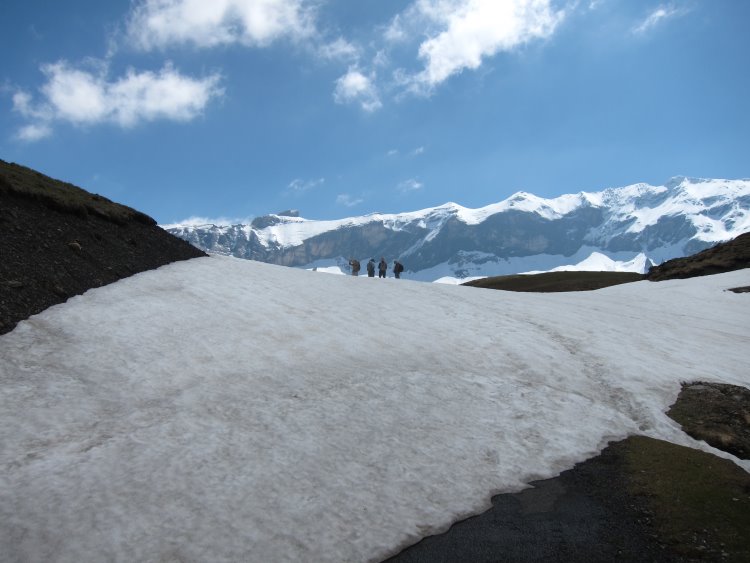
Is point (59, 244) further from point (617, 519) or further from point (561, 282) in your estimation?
point (561, 282)

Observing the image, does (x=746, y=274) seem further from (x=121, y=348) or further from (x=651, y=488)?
(x=121, y=348)

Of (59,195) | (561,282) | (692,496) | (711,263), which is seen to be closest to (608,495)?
(692,496)

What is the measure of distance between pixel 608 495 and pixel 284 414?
27.9 feet

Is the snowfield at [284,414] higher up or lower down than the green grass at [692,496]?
higher up

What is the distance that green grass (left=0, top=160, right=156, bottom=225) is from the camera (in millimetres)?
24375

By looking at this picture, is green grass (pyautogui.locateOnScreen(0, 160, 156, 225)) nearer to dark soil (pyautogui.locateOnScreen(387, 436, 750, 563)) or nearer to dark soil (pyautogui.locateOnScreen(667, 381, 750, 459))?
dark soil (pyautogui.locateOnScreen(387, 436, 750, 563))

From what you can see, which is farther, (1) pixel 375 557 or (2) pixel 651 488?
(2) pixel 651 488

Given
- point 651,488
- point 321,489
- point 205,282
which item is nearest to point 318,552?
point 321,489

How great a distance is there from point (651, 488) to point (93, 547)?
39.3ft

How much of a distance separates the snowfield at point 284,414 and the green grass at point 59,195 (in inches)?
231

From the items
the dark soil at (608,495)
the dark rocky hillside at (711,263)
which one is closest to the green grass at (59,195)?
the dark soil at (608,495)

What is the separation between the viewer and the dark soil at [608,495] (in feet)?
32.4

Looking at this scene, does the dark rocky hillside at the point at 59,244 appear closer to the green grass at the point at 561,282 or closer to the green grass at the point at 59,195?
the green grass at the point at 59,195

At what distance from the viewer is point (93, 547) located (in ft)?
28.6
